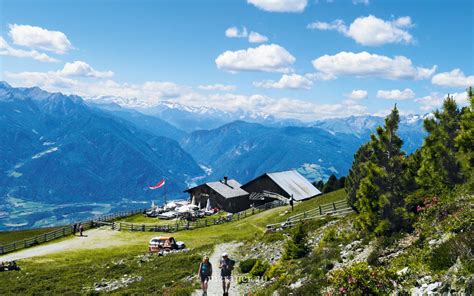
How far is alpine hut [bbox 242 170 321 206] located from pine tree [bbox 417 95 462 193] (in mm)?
57136

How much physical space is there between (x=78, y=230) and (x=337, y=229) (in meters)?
53.3

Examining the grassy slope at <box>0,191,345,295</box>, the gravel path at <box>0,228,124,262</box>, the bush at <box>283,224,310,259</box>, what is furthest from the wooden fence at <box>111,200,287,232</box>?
the bush at <box>283,224,310,259</box>

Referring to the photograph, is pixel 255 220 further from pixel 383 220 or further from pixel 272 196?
pixel 383 220

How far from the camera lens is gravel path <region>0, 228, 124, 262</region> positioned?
53.9 metres

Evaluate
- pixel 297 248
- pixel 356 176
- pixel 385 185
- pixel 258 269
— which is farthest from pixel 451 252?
pixel 356 176

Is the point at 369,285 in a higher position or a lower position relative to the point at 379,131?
lower

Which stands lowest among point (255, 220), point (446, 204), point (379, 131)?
point (255, 220)

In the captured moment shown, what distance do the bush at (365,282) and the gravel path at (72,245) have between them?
49.1 m

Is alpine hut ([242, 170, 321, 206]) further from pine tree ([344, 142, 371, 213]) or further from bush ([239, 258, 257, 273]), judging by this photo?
bush ([239, 258, 257, 273])

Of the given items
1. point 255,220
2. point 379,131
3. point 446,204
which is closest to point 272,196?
point 255,220

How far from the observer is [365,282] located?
513 inches

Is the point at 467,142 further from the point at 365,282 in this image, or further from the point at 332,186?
the point at 332,186

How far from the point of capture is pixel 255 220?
224 feet

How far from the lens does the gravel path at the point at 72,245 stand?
53.9 meters
